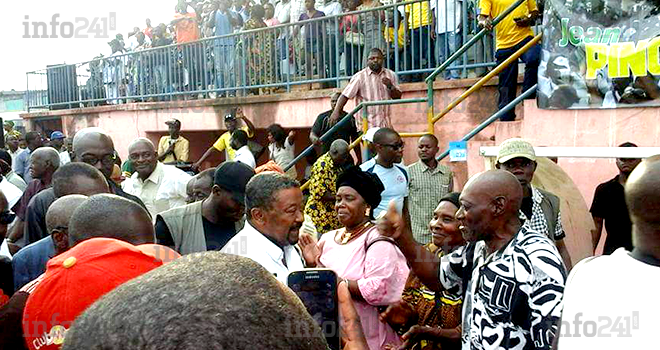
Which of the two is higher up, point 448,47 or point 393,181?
point 448,47

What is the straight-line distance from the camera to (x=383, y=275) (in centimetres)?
376

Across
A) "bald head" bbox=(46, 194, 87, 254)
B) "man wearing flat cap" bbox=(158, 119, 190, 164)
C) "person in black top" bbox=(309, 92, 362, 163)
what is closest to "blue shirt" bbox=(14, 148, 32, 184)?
"man wearing flat cap" bbox=(158, 119, 190, 164)

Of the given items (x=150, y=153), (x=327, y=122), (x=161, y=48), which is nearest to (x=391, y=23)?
(x=327, y=122)

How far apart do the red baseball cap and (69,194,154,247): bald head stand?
1.69 ft

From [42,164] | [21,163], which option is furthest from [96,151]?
[21,163]

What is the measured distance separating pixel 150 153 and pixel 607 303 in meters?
4.40

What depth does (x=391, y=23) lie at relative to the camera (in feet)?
32.5

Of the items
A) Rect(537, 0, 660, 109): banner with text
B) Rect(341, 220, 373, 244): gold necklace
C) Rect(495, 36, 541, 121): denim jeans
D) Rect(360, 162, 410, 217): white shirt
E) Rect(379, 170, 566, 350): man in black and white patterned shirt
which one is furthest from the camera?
Rect(495, 36, 541, 121): denim jeans

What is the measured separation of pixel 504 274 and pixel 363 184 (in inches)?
54.6

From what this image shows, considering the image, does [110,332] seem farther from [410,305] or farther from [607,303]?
[410,305]

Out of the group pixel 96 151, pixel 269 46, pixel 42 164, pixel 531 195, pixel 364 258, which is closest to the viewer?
pixel 364 258

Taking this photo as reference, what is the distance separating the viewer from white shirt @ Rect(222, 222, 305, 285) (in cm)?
316

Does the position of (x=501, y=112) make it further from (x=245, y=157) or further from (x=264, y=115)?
(x=264, y=115)

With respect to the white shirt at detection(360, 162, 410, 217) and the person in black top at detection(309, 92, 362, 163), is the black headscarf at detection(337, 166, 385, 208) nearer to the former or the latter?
the white shirt at detection(360, 162, 410, 217)
